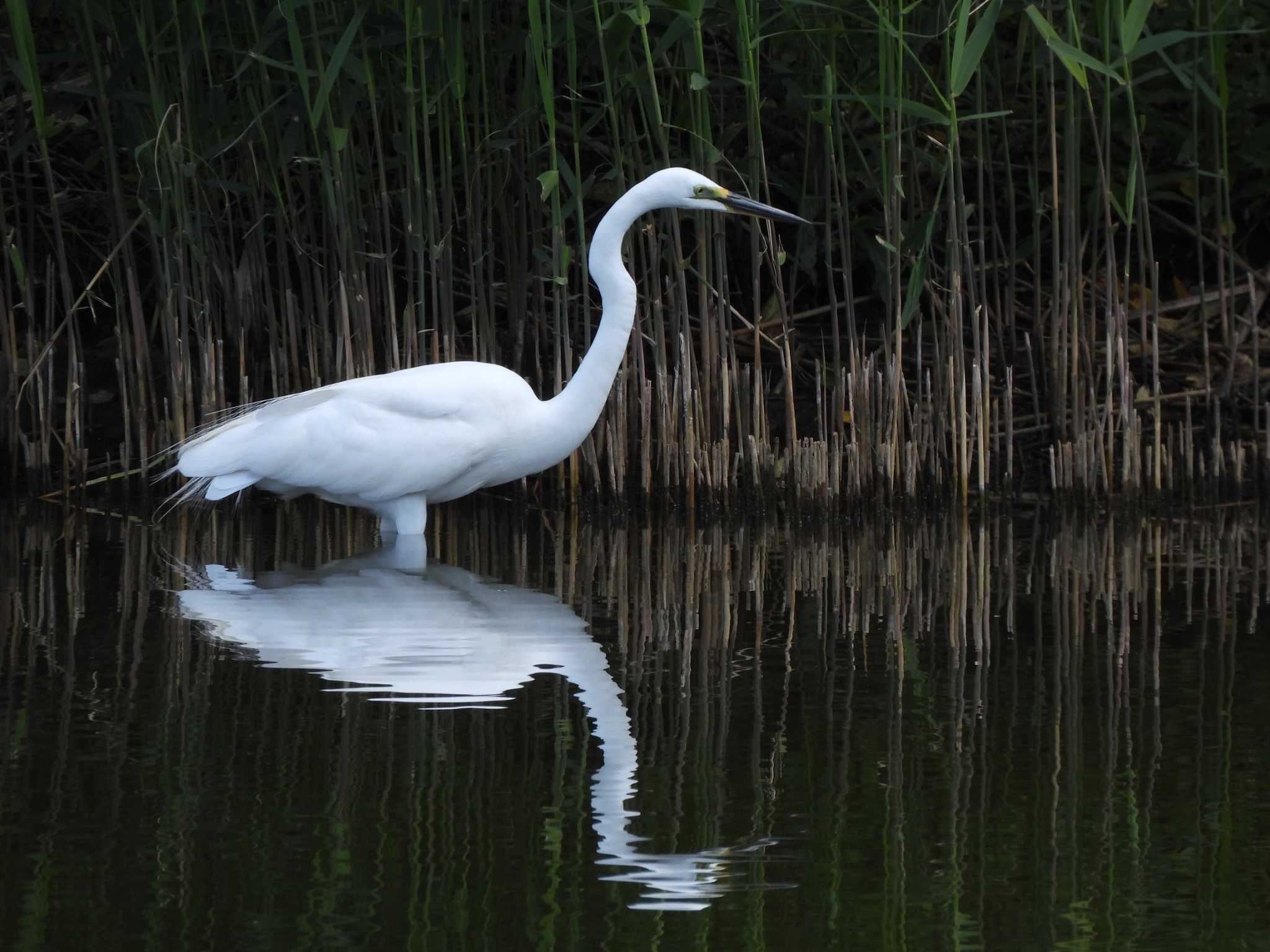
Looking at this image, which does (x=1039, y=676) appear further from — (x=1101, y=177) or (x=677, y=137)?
(x=677, y=137)

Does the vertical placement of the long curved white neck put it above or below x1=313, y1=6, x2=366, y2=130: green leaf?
below

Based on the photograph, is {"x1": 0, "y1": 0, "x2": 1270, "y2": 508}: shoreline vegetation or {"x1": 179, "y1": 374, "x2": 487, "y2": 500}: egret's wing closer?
{"x1": 179, "y1": 374, "x2": 487, "y2": 500}: egret's wing

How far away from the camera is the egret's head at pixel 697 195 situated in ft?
20.6

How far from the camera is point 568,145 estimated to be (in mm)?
8484

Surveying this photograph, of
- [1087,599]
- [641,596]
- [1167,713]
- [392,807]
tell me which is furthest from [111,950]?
[1087,599]

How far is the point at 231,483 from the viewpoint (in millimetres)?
6461

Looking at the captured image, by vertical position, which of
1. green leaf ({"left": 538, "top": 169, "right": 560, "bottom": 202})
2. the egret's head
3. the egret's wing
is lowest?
the egret's wing

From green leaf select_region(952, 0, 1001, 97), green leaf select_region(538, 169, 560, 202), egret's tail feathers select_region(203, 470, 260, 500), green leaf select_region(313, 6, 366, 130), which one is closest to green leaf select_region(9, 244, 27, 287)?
egret's tail feathers select_region(203, 470, 260, 500)

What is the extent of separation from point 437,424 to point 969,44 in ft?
7.50

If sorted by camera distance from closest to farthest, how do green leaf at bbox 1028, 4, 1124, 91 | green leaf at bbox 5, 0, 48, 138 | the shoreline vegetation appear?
green leaf at bbox 1028, 4, 1124, 91
green leaf at bbox 5, 0, 48, 138
the shoreline vegetation

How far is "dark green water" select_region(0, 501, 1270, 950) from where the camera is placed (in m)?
2.88

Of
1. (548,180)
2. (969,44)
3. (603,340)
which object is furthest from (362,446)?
(969,44)

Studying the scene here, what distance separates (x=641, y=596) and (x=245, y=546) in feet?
6.18

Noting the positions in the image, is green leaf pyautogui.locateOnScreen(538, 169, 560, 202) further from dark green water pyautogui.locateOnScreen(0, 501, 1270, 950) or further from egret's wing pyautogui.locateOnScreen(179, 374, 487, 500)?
dark green water pyautogui.locateOnScreen(0, 501, 1270, 950)
